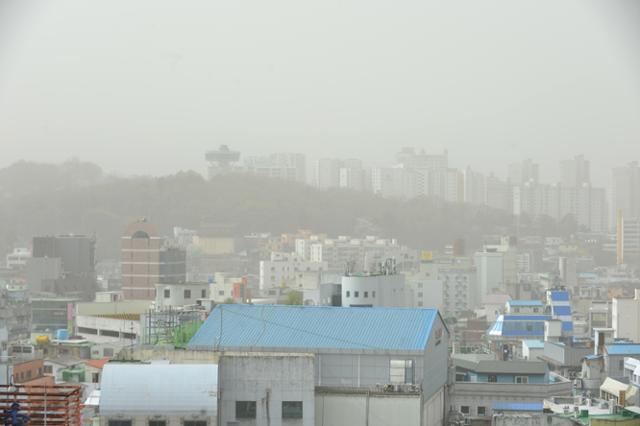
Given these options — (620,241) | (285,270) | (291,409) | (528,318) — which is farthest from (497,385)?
(620,241)

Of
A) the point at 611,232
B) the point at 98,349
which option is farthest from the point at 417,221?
the point at 98,349

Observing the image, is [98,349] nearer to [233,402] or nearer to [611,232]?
[233,402]

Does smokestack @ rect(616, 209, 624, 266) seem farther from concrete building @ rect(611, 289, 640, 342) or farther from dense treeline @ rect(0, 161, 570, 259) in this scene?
concrete building @ rect(611, 289, 640, 342)

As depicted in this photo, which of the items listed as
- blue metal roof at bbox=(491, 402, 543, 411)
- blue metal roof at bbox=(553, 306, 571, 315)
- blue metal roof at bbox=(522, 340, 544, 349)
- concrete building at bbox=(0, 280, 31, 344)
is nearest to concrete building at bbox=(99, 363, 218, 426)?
blue metal roof at bbox=(491, 402, 543, 411)

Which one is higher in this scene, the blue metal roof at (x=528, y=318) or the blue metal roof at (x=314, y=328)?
the blue metal roof at (x=314, y=328)

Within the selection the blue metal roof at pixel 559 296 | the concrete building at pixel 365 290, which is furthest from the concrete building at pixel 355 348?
the blue metal roof at pixel 559 296

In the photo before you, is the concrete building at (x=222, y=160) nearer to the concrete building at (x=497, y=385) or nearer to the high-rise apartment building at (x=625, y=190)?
the high-rise apartment building at (x=625, y=190)

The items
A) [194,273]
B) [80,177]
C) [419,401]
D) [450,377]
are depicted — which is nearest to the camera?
[419,401]
